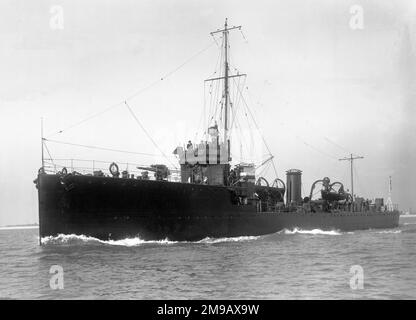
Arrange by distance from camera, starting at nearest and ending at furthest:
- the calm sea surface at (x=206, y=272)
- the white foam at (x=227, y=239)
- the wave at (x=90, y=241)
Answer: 1. the calm sea surface at (x=206, y=272)
2. the wave at (x=90, y=241)
3. the white foam at (x=227, y=239)

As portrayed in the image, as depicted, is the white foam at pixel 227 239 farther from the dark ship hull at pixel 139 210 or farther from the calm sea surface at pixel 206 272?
the calm sea surface at pixel 206 272

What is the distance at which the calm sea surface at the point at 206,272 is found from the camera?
42.9 ft

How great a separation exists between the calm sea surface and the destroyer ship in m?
1.12

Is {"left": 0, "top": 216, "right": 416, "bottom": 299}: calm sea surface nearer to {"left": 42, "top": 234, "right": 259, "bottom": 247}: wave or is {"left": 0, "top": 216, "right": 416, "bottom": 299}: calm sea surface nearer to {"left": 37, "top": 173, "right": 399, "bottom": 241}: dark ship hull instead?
{"left": 42, "top": 234, "right": 259, "bottom": 247}: wave

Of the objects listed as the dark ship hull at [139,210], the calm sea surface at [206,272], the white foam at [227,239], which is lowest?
the white foam at [227,239]

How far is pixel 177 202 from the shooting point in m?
27.8

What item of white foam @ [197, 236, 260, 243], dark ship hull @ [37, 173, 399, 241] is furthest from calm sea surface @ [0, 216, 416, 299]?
white foam @ [197, 236, 260, 243]

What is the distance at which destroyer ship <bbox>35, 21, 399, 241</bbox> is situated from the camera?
24547 millimetres

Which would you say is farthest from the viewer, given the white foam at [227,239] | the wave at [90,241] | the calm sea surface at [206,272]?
the white foam at [227,239]

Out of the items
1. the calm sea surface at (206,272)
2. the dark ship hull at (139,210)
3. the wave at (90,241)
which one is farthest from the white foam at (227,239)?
the calm sea surface at (206,272)

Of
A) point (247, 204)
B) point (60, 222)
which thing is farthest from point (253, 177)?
point (60, 222)

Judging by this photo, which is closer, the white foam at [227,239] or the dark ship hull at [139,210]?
the dark ship hull at [139,210]

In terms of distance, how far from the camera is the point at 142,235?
26469 mm
